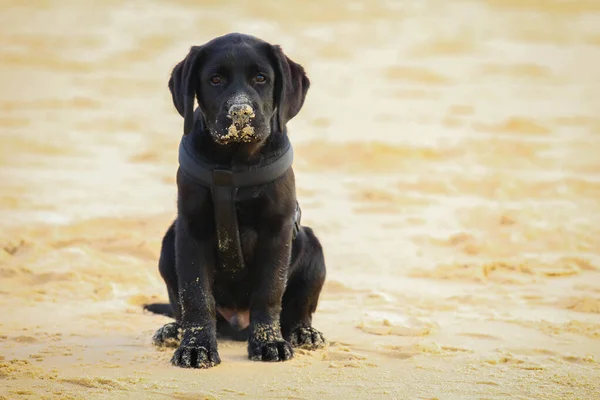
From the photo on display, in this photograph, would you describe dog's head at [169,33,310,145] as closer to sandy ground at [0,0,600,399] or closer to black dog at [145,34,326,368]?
black dog at [145,34,326,368]

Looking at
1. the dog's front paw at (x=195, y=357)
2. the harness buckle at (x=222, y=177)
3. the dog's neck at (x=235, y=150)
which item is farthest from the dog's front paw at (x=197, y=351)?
the dog's neck at (x=235, y=150)

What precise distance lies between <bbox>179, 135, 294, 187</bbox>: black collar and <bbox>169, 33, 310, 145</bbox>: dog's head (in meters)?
0.15

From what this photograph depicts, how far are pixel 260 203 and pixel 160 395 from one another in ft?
4.08

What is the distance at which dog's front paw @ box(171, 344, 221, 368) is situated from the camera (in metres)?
4.89

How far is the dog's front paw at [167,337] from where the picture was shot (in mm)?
5469

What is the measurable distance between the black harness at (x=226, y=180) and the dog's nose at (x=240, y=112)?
1.12 ft

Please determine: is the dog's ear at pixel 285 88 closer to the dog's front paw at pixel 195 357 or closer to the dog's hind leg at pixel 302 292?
the dog's hind leg at pixel 302 292

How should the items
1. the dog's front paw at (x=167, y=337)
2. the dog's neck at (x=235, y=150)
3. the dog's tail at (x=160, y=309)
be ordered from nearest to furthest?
the dog's neck at (x=235, y=150), the dog's front paw at (x=167, y=337), the dog's tail at (x=160, y=309)

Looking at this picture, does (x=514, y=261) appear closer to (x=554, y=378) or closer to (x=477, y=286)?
(x=477, y=286)

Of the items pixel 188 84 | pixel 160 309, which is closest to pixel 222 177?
pixel 188 84

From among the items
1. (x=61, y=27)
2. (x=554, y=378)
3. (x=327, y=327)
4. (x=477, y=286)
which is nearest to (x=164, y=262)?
(x=327, y=327)

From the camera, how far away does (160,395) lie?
14.1ft

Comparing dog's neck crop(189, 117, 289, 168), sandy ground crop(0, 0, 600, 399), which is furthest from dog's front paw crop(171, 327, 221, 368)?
dog's neck crop(189, 117, 289, 168)

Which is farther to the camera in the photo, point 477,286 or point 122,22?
point 122,22
